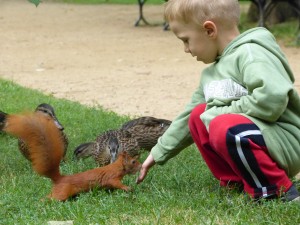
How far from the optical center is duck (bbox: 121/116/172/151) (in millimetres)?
6625

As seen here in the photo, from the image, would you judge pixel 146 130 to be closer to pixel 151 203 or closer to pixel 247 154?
pixel 151 203

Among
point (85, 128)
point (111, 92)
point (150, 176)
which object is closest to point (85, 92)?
point (111, 92)

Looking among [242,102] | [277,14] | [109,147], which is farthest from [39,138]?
[277,14]

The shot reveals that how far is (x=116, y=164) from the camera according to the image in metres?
4.75

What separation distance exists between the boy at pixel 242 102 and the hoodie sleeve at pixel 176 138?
5.4 inches

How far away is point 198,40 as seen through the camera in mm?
4438

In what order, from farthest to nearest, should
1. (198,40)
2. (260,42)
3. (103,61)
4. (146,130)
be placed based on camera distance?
(103,61) → (146,130) → (198,40) → (260,42)

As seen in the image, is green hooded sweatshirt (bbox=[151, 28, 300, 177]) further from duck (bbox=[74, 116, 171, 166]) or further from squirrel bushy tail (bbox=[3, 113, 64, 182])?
duck (bbox=[74, 116, 171, 166])

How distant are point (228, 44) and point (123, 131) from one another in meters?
2.21

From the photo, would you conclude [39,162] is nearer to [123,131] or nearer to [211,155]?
[211,155]

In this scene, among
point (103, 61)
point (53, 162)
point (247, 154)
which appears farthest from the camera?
point (103, 61)

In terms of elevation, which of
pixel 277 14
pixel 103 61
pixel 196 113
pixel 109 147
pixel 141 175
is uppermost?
pixel 196 113

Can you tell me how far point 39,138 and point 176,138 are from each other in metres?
0.86

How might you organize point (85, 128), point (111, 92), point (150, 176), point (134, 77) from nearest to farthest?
point (150, 176) → point (85, 128) → point (111, 92) → point (134, 77)
